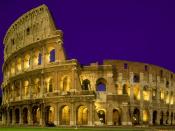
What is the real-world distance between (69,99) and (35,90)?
865 centimetres

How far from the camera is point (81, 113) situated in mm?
46656

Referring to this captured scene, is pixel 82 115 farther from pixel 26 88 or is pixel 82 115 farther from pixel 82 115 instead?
pixel 26 88

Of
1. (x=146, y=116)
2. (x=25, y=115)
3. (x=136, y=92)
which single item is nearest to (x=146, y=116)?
(x=146, y=116)

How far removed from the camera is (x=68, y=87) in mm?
46469

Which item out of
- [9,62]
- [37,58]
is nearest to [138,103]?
[37,58]

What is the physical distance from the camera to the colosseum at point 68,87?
4354 centimetres

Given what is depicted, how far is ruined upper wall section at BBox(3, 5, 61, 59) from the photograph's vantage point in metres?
48.6

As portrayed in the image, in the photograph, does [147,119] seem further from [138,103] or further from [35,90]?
[35,90]

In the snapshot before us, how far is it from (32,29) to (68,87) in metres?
11.6

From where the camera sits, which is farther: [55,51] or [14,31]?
[14,31]

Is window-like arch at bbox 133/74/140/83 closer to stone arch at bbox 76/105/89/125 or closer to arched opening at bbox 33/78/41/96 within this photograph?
stone arch at bbox 76/105/89/125

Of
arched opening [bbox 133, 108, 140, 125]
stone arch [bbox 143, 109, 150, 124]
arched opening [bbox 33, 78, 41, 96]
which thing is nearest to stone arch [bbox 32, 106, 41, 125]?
arched opening [bbox 33, 78, 41, 96]

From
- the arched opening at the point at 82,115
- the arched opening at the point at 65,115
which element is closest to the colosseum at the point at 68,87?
the arched opening at the point at 65,115

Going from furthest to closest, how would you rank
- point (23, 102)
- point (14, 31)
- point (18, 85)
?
point (14, 31) < point (18, 85) < point (23, 102)
